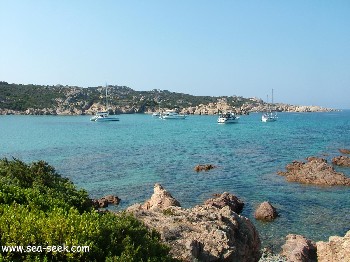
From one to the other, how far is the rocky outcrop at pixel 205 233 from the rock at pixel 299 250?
8.69ft

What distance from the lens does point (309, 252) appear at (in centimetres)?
1647

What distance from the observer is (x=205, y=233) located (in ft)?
38.0

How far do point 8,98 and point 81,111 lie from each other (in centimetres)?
3206

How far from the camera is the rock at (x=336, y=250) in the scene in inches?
540

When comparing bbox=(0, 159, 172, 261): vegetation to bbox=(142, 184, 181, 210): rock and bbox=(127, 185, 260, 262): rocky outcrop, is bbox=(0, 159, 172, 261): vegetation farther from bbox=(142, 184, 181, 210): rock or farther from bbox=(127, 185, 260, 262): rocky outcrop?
bbox=(142, 184, 181, 210): rock

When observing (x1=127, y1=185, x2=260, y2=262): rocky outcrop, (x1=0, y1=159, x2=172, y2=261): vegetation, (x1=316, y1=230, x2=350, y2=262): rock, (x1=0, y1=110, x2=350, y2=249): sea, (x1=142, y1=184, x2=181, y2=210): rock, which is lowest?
(x1=0, y1=110, x2=350, y2=249): sea

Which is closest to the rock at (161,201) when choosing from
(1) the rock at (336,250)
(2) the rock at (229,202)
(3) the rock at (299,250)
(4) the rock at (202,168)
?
(2) the rock at (229,202)

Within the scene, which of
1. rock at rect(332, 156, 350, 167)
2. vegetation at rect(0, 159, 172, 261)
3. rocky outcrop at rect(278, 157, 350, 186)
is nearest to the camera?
vegetation at rect(0, 159, 172, 261)

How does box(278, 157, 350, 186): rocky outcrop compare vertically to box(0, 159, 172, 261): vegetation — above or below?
below

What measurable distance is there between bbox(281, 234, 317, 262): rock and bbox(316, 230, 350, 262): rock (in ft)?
3.02

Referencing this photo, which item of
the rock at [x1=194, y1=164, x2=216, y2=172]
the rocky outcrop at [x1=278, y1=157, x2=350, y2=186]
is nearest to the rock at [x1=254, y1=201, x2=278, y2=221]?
the rocky outcrop at [x1=278, y1=157, x2=350, y2=186]

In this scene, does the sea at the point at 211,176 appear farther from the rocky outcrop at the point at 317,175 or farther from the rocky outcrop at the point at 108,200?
the rocky outcrop at the point at 317,175

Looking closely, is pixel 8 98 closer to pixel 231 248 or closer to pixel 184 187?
pixel 184 187

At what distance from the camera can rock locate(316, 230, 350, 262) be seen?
45.0 ft
